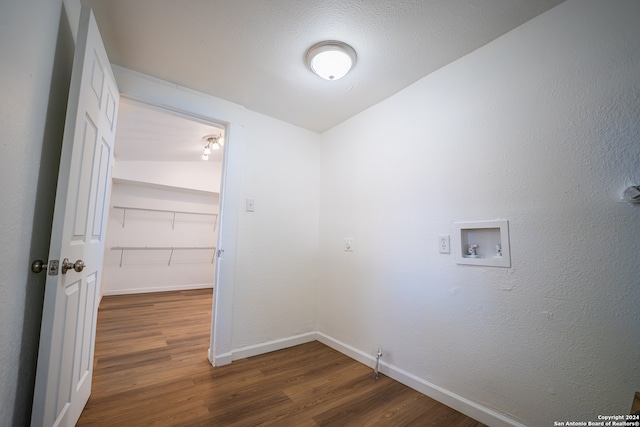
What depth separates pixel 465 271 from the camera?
1599mm

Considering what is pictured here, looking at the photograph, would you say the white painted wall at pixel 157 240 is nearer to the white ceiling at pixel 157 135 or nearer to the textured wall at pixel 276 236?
the white ceiling at pixel 157 135

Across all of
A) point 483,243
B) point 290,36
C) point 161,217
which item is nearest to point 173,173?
point 161,217

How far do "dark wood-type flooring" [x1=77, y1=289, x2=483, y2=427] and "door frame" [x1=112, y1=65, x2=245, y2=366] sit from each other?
300 millimetres

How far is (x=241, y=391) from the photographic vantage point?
1.74 metres

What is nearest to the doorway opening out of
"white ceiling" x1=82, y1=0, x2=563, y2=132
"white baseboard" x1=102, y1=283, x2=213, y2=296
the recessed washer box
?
"white baseboard" x1=102, y1=283, x2=213, y2=296

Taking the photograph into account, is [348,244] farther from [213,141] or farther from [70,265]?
[213,141]

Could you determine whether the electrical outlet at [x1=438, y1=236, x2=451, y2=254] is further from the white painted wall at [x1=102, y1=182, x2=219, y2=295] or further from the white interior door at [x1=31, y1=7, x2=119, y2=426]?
the white painted wall at [x1=102, y1=182, x2=219, y2=295]

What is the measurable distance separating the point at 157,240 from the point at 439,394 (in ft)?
16.7

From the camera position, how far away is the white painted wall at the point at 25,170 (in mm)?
825

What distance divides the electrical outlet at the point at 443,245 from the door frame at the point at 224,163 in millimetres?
1598

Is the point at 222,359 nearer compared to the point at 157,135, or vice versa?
the point at 222,359

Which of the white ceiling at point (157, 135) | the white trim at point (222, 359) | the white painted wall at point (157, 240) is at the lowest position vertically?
the white trim at point (222, 359)

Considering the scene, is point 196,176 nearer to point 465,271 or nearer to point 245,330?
point 245,330

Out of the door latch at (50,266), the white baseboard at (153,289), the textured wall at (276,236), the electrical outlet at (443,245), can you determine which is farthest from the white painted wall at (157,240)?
the electrical outlet at (443,245)
